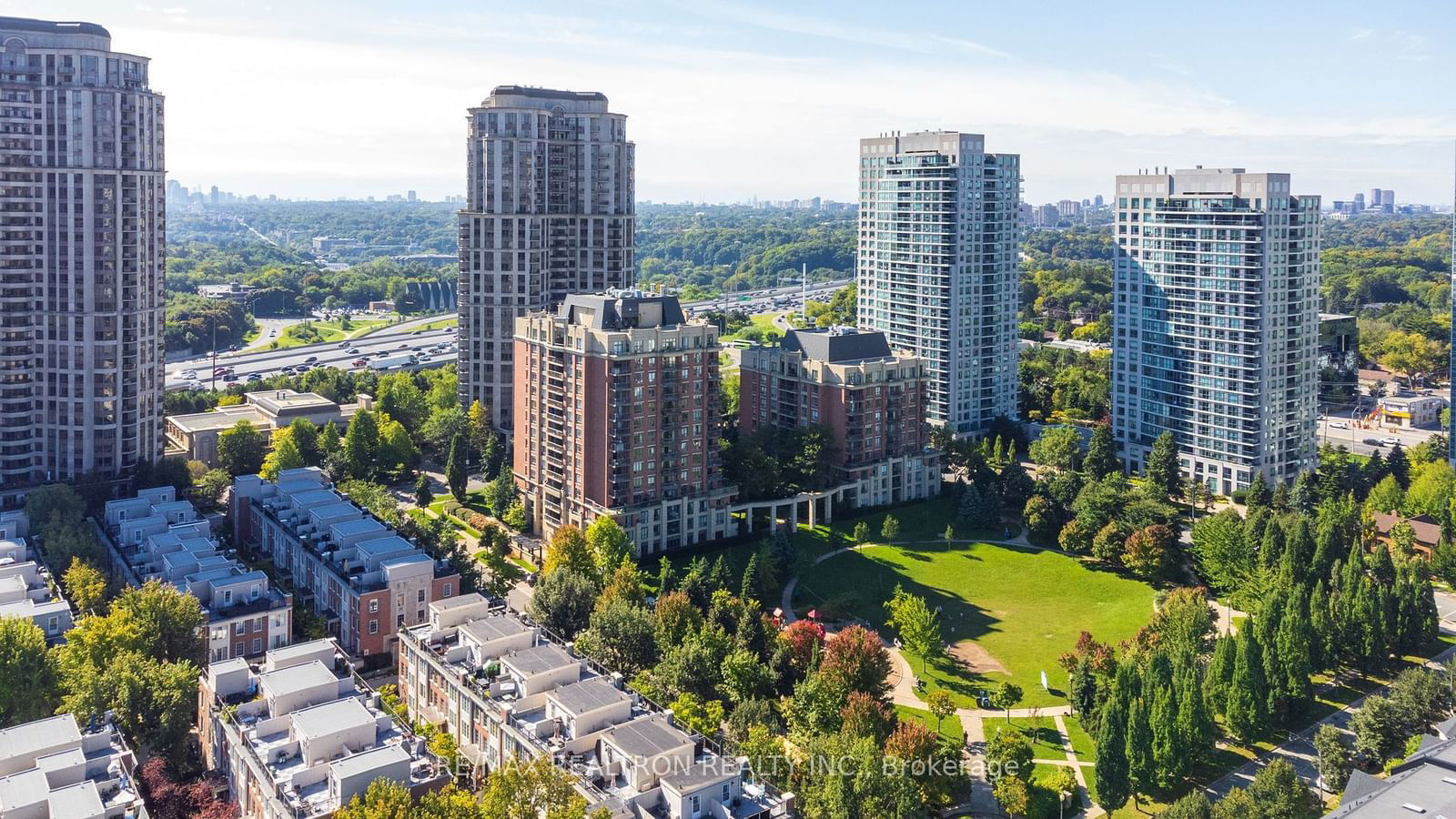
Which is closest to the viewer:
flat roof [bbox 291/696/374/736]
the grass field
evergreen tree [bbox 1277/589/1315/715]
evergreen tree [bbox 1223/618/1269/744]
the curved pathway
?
flat roof [bbox 291/696/374/736]

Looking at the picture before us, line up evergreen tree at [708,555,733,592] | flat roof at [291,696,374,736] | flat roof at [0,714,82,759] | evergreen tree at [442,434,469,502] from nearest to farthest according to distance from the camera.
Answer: flat roof at [0,714,82,759] < flat roof at [291,696,374,736] < evergreen tree at [708,555,733,592] < evergreen tree at [442,434,469,502]

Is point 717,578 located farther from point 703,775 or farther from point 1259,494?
point 1259,494

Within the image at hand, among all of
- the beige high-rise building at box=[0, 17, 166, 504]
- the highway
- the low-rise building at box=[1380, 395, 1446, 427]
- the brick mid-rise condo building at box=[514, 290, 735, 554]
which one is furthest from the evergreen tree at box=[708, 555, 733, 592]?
the low-rise building at box=[1380, 395, 1446, 427]

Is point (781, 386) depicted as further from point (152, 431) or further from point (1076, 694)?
point (152, 431)

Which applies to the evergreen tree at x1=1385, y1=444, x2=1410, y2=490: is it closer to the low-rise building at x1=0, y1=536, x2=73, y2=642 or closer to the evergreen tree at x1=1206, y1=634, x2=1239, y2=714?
the evergreen tree at x1=1206, y1=634, x2=1239, y2=714

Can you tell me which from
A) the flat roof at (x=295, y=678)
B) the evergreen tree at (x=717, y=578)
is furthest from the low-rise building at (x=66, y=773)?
the evergreen tree at (x=717, y=578)

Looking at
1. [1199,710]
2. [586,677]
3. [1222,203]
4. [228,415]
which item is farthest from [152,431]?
[1222,203]
